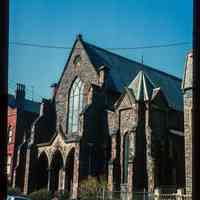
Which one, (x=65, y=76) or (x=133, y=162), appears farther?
(x=65, y=76)

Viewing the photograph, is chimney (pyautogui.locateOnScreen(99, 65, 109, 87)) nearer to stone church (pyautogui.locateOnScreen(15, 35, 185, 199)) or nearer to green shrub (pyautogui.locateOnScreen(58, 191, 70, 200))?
stone church (pyautogui.locateOnScreen(15, 35, 185, 199))

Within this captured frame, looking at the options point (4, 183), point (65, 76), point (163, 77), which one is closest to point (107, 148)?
point (65, 76)

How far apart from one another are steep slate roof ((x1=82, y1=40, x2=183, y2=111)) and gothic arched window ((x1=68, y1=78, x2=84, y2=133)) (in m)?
3.02

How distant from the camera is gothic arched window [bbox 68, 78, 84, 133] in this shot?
37781 millimetres

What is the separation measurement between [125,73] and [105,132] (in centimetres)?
Answer: 864

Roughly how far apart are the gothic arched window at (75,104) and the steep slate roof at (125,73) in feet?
9.90

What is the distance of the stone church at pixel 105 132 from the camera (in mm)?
30312

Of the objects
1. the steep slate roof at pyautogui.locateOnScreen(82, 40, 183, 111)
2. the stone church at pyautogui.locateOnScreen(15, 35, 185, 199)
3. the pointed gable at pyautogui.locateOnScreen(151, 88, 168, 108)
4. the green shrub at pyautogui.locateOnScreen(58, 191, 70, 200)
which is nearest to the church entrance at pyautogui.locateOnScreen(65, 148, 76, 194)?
the stone church at pyautogui.locateOnScreen(15, 35, 185, 199)

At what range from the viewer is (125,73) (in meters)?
40.4

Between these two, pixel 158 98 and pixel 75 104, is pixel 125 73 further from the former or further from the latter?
pixel 158 98

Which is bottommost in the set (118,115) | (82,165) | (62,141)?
(82,165)

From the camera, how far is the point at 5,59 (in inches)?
83.4

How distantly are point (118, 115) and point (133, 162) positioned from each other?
559 cm

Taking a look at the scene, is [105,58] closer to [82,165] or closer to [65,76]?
[65,76]
